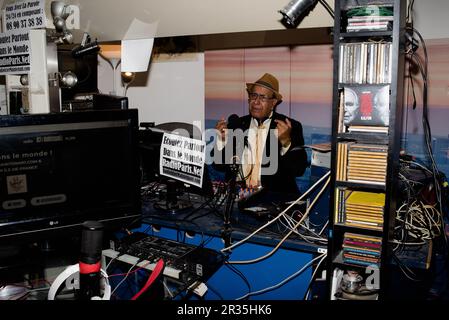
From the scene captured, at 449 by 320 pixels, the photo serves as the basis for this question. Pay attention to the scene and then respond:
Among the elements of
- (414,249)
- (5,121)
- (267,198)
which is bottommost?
(414,249)

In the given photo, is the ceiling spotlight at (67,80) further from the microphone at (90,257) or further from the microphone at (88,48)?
the microphone at (90,257)

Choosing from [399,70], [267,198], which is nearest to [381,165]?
[399,70]

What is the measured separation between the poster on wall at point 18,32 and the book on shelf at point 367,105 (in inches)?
68.1

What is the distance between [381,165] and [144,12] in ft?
4.84

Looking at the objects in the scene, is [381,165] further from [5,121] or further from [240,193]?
[5,121]

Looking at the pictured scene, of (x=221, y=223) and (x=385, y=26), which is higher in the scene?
(x=385, y=26)

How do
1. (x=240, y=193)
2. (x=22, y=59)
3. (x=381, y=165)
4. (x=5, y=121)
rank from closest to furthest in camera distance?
1. (x=5, y=121)
2. (x=381, y=165)
3. (x=22, y=59)
4. (x=240, y=193)

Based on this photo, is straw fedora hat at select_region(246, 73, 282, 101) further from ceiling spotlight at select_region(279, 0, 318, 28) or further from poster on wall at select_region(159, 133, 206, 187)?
ceiling spotlight at select_region(279, 0, 318, 28)

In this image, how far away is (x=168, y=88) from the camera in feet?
14.4

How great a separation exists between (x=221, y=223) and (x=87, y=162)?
31.8 inches

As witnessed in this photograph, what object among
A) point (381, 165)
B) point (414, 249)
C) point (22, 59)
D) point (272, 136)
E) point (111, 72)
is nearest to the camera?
point (381, 165)

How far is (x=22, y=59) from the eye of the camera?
2420 mm

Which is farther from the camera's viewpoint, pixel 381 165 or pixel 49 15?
pixel 49 15

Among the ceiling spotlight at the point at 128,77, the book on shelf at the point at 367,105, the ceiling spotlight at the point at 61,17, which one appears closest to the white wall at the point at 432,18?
the book on shelf at the point at 367,105
